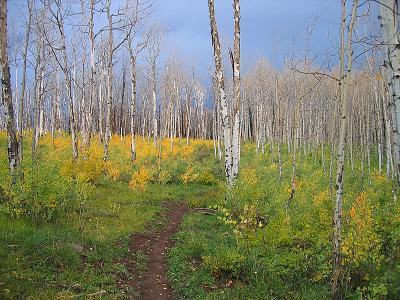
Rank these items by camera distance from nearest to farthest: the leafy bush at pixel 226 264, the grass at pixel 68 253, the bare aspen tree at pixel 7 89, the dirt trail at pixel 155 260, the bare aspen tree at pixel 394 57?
the bare aspen tree at pixel 394 57 < the grass at pixel 68 253 < the dirt trail at pixel 155 260 < the leafy bush at pixel 226 264 < the bare aspen tree at pixel 7 89

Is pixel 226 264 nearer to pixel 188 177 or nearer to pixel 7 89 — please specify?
pixel 7 89

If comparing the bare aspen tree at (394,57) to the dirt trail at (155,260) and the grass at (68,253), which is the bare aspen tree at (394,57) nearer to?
the dirt trail at (155,260)

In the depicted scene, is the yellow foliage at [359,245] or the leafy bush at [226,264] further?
the leafy bush at [226,264]

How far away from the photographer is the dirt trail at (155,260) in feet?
20.1

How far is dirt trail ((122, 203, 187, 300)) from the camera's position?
6119mm

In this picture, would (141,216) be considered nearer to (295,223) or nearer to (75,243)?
(75,243)

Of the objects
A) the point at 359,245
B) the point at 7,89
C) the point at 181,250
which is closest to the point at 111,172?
the point at 7,89

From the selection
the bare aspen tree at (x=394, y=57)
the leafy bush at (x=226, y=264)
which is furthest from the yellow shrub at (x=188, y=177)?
the bare aspen tree at (x=394, y=57)

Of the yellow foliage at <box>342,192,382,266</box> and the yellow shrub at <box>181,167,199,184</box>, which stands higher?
the yellow foliage at <box>342,192,382,266</box>

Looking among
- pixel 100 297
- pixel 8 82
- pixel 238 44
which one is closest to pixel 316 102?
pixel 238 44

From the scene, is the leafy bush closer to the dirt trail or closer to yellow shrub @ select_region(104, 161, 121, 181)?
the dirt trail

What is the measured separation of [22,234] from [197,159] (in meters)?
24.5

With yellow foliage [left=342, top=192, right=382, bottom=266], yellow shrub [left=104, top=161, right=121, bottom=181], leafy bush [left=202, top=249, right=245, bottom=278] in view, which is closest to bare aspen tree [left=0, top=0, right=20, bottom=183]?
leafy bush [left=202, top=249, right=245, bottom=278]

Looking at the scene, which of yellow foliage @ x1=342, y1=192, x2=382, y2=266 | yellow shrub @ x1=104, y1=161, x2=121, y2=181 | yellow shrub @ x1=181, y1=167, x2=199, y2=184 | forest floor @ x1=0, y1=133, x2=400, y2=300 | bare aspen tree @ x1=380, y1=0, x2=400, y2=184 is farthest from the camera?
yellow shrub @ x1=181, y1=167, x2=199, y2=184
